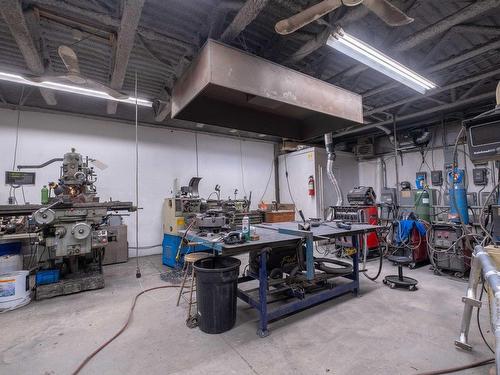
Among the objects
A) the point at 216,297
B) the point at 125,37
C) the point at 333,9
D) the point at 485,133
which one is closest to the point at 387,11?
the point at 333,9

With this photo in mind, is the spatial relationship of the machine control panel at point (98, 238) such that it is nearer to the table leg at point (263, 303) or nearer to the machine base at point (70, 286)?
the machine base at point (70, 286)

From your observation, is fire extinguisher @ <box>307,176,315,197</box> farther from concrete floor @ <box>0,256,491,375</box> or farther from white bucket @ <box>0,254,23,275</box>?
white bucket @ <box>0,254,23,275</box>

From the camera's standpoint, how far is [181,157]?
580 cm

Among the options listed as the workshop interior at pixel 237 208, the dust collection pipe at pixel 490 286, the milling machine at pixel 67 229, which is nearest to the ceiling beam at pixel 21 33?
the workshop interior at pixel 237 208

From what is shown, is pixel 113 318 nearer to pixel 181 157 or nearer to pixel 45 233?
pixel 45 233

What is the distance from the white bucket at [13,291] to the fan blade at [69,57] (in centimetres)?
244

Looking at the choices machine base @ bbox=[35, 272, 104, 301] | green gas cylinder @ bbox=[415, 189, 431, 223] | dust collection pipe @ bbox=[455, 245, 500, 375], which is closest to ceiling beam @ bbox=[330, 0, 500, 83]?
dust collection pipe @ bbox=[455, 245, 500, 375]

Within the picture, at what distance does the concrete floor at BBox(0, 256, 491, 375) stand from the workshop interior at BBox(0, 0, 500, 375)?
0.02m

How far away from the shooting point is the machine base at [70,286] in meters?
3.02

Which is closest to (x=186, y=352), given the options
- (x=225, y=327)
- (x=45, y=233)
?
(x=225, y=327)

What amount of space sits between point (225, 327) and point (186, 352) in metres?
0.41

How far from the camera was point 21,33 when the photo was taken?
2.35 meters

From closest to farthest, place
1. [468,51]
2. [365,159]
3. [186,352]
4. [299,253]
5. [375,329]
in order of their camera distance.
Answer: [186,352]
[375,329]
[299,253]
[468,51]
[365,159]

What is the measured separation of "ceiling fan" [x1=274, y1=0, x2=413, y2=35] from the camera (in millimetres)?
1666
